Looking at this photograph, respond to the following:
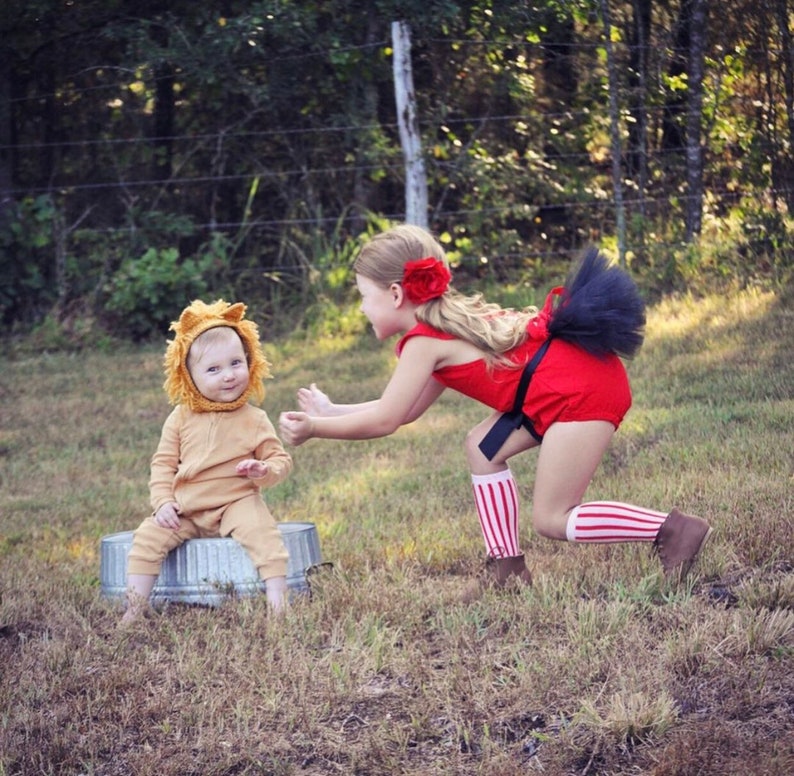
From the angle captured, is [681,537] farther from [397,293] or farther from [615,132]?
[615,132]

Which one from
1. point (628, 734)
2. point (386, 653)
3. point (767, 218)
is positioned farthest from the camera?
point (767, 218)

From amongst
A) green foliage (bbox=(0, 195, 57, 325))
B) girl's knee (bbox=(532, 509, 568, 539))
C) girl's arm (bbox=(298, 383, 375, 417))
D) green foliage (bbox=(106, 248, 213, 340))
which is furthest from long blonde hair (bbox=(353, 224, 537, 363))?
green foliage (bbox=(0, 195, 57, 325))

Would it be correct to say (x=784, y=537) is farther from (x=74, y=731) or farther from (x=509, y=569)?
(x=74, y=731)

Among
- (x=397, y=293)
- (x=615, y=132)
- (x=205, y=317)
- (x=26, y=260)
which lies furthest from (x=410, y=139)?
(x=397, y=293)

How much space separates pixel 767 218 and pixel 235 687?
7663mm

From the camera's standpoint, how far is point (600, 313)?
385 centimetres

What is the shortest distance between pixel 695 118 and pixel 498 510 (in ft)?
22.8

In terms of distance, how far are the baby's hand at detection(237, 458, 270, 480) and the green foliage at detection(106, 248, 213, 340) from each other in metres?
6.46

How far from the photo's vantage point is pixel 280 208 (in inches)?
457

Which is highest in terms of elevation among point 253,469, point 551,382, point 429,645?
point 551,382

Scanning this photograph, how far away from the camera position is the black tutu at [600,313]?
12.6 ft

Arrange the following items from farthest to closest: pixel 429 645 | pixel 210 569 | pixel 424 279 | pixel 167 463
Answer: pixel 167 463 → pixel 210 569 → pixel 424 279 → pixel 429 645

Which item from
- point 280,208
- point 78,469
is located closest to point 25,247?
point 280,208

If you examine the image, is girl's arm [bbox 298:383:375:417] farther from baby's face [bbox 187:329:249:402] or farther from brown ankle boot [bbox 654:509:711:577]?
brown ankle boot [bbox 654:509:711:577]
